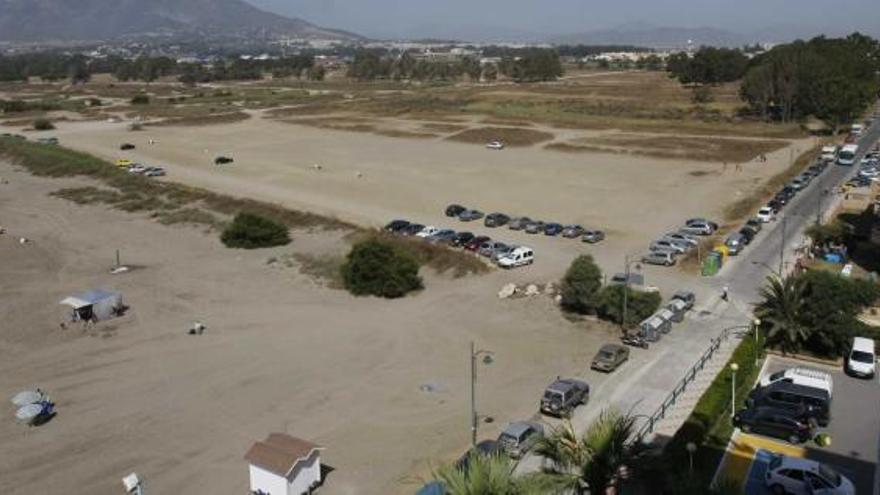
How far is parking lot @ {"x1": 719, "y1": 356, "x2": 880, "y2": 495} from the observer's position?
24.0 metres

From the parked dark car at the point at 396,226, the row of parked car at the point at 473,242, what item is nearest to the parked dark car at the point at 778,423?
the row of parked car at the point at 473,242

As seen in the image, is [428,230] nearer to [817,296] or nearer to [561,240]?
[561,240]

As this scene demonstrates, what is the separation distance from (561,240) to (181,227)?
2985 centimetres

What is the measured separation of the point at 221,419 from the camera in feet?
96.6

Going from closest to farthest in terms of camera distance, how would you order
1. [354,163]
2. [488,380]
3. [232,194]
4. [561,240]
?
[488,380] < [561,240] < [232,194] < [354,163]

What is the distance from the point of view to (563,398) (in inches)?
1109

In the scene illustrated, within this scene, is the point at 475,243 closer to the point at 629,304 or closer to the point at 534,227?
the point at 534,227

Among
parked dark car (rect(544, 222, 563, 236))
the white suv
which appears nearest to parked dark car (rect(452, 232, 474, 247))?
parked dark car (rect(544, 222, 563, 236))

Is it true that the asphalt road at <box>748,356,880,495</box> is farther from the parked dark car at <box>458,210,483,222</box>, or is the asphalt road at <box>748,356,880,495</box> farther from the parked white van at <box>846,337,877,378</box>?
the parked dark car at <box>458,210,483,222</box>

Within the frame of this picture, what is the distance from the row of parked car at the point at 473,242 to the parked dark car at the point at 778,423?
21904mm

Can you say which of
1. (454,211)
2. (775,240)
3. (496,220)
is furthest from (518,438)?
(454,211)

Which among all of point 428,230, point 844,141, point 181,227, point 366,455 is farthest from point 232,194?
point 844,141

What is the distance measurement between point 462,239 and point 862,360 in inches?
1046

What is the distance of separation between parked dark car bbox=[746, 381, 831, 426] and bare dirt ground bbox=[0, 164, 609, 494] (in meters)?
7.79
